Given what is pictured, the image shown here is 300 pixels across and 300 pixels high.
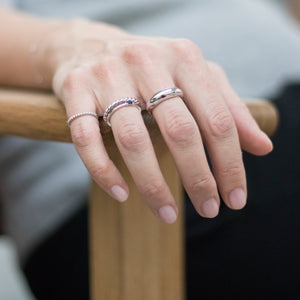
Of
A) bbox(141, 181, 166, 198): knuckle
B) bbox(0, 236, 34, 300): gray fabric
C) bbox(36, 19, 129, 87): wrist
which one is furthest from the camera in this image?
bbox(0, 236, 34, 300): gray fabric

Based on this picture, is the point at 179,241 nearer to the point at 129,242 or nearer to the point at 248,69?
the point at 129,242

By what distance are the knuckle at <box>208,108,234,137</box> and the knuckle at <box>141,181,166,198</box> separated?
53mm

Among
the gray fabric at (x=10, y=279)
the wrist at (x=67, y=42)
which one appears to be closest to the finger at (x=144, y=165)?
the wrist at (x=67, y=42)

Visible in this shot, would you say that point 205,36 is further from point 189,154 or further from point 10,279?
point 10,279

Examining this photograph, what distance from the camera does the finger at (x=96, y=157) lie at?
285mm

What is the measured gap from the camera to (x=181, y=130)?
28cm

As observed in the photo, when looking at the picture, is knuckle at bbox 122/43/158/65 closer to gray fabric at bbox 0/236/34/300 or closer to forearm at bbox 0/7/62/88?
forearm at bbox 0/7/62/88

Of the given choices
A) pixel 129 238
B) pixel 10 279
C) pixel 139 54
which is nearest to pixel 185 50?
pixel 139 54

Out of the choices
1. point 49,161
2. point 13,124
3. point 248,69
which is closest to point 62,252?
point 49,161

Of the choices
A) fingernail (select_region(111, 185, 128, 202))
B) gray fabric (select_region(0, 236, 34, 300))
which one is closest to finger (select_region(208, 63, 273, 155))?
fingernail (select_region(111, 185, 128, 202))

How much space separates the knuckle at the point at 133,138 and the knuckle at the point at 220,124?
49mm

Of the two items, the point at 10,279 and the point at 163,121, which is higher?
the point at 163,121

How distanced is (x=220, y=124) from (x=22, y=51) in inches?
10.4

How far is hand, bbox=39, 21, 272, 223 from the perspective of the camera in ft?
0.93
